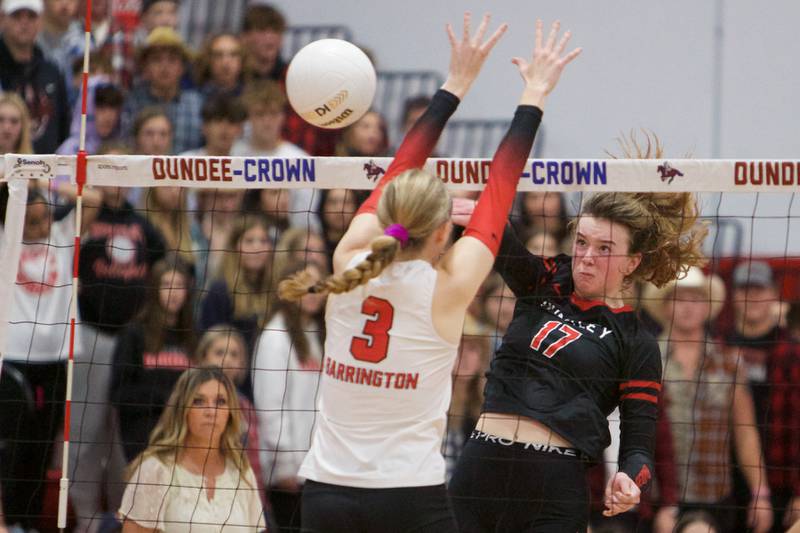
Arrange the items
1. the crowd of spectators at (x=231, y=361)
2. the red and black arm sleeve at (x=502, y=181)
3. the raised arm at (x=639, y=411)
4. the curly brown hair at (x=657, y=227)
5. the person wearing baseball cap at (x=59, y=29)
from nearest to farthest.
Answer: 1. the red and black arm sleeve at (x=502, y=181)
2. the raised arm at (x=639, y=411)
3. the curly brown hair at (x=657, y=227)
4. the crowd of spectators at (x=231, y=361)
5. the person wearing baseball cap at (x=59, y=29)

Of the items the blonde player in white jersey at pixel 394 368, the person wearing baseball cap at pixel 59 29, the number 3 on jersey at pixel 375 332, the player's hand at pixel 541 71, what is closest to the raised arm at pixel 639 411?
the blonde player in white jersey at pixel 394 368

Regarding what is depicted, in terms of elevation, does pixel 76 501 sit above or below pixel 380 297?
below

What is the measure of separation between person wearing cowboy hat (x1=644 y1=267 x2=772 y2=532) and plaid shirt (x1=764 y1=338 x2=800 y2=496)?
147 mm

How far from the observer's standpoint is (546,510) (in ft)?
16.3

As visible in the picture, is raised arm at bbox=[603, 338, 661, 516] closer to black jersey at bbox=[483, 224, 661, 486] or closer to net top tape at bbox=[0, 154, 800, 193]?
black jersey at bbox=[483, 224, 661, 486]

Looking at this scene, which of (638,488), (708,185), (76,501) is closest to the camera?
(638,488)

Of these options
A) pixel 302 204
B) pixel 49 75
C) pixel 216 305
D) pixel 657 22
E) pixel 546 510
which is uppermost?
pixel 657 22

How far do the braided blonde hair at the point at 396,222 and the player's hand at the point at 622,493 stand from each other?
4.16 ft

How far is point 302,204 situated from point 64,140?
1.85 meters

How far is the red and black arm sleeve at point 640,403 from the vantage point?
4926 mm

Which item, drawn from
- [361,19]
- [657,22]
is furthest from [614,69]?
[361,19]

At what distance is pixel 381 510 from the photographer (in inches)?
162

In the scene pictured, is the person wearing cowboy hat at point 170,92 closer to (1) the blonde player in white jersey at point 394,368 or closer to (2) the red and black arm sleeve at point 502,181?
(2) the red and black arm sleeve at point 502,181

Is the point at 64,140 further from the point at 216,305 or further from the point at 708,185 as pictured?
the point at 708,185
